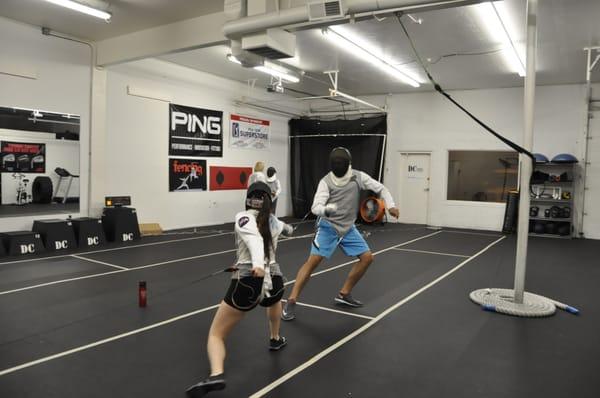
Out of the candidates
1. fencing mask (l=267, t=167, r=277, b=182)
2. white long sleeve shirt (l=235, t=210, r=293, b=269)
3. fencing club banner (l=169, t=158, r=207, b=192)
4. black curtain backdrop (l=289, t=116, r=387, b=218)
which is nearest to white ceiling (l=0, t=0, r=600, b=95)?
black curtain backdrop (l=289, t=116, r=387, b=218)

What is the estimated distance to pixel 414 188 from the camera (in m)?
12.0

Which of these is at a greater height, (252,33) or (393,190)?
(252,33)

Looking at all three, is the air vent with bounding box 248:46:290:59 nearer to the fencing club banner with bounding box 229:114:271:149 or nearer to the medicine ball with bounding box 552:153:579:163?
the fencing club banner with bounding box 229:114:271:149

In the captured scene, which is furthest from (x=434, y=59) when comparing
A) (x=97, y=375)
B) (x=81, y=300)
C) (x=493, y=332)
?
(x=97, y=375)

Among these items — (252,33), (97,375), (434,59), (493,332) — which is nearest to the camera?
(97,375)

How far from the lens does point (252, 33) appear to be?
505 cm

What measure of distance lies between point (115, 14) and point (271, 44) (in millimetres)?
2933

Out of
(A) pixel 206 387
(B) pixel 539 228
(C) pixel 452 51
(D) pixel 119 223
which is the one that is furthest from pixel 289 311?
(B) pixel 539 228

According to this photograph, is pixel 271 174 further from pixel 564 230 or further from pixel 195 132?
pixel 564 230

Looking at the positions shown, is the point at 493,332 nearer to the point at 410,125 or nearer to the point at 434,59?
the point at 434,59

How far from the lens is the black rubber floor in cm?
274

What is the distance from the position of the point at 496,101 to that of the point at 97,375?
34.7ft

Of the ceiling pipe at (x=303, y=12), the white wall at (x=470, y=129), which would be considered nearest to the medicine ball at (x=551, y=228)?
the white wall at (x=470, y=129)

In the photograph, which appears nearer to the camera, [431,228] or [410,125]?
[431,228]
